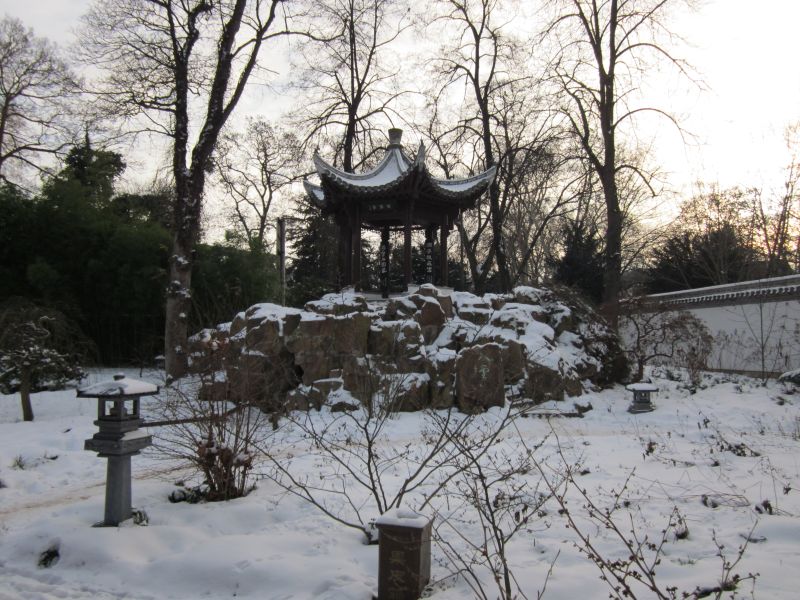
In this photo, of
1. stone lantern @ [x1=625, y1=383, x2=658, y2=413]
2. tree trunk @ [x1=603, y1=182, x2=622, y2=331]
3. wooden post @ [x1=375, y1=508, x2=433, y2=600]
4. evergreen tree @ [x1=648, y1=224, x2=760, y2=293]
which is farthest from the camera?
evergreen tree @ [x1=648, y1=224, x2=760, y2=293]

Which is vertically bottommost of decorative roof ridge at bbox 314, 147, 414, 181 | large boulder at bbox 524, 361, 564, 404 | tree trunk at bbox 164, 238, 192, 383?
large boulder at bbox 524, 361, 564, 404

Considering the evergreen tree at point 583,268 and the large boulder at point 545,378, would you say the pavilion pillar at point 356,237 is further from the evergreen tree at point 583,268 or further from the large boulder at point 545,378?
the evergreen tree at point 583,268

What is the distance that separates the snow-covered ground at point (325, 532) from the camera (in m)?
2.75

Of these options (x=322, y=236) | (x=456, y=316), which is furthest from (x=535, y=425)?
(x=322, y=236)

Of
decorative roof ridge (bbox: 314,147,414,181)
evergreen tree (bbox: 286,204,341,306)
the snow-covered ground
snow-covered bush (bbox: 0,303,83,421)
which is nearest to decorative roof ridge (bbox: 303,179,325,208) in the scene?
decorative roof ridge (bbox: 314,147,414,181)

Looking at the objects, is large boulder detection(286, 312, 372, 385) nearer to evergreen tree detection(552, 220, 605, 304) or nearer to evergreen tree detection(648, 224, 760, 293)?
evergreen tree detection(552, 220, 605, 304)

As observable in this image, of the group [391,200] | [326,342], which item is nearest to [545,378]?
[326,342]

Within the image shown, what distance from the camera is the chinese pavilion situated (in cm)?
1016

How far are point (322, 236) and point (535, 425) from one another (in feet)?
51.0

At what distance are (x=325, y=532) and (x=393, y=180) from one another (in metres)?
7.59

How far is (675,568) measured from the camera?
2740 millimetres

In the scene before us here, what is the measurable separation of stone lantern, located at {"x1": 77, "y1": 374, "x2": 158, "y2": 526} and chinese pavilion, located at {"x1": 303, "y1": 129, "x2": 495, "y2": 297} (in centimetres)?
711

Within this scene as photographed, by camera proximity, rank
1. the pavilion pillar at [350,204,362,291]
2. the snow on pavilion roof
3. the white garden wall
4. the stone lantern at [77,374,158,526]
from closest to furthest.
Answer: the stone lantern at [77,374,158,526] < the snow on pavilion roof < the pavilion pillar at [350,204,362,291] < the white garden wall

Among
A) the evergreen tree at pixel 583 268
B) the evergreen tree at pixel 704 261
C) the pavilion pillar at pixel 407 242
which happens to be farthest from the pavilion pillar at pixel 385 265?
the evergreen tree at pixel 704 261
